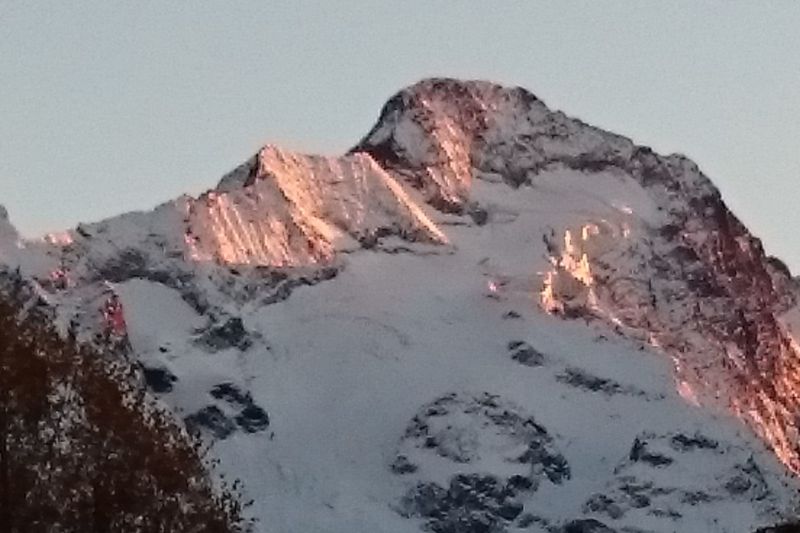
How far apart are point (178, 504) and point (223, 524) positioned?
62.0 inches

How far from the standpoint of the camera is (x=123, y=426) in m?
42.9

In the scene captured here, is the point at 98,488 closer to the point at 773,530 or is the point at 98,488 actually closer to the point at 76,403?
the point at 76,403

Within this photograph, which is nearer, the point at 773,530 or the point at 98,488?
the point at 98,488

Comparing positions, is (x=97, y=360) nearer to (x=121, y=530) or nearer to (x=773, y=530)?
(x=121, y=530)

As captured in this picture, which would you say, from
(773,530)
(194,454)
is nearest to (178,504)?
(194,454)

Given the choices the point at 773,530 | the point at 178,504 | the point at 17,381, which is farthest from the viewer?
the point at 773,530

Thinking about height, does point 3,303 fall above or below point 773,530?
below

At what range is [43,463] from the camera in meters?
42.5

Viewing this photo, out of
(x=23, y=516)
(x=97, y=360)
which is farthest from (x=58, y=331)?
(x=23, y=516)

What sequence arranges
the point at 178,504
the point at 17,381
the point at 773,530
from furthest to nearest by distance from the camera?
the point at 773,530
the point at 178,504
the point at 17,381

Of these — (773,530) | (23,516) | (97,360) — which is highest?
(773,530)

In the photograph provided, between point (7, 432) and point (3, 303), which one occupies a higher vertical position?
point (3, 303)

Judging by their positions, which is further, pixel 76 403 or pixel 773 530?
pixel 773 530

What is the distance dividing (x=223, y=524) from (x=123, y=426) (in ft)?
12.5
